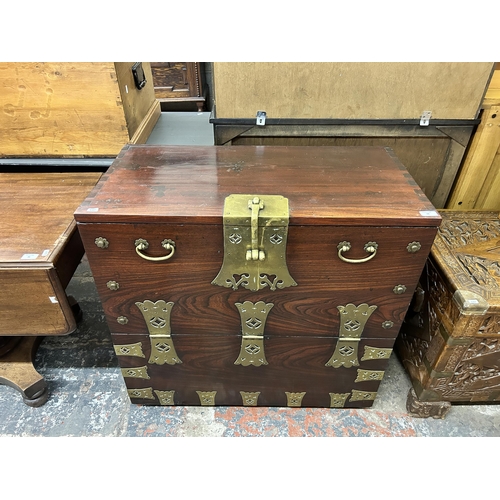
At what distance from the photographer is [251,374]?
1310mm

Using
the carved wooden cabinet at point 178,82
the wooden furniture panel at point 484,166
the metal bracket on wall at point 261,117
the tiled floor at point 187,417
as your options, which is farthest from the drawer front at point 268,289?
the carved wooden cabinet at point 178,82

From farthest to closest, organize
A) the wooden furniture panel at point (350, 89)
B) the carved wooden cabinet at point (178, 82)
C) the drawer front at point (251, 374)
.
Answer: the carved wooden cabinet at point (178, 82), the wooden furniture panel at point (350, 89), the drawer front at point (251, 374)

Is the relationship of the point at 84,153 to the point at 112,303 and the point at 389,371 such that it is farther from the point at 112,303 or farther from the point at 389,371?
A: the point at 389,371

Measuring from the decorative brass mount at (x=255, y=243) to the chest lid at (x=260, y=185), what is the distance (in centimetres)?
2

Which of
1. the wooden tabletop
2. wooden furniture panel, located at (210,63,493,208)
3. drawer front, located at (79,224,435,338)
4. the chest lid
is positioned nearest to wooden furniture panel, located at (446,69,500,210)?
wooden furniture panel, located at (210,63,493,208)

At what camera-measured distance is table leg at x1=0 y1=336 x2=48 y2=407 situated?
1.38 meters

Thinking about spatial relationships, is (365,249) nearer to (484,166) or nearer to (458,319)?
(458,319)

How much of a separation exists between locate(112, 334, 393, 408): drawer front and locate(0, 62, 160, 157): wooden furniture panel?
2.62 ft

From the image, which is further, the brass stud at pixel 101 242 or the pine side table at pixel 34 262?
the pine side table at pixel 34 262

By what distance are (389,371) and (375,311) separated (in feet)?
1.81

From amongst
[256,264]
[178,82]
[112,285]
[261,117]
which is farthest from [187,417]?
[178,82]

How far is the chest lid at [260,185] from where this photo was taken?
95 cm

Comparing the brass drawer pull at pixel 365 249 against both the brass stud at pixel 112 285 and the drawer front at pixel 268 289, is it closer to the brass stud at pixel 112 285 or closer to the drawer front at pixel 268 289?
the drawer front at pixel 268 289
